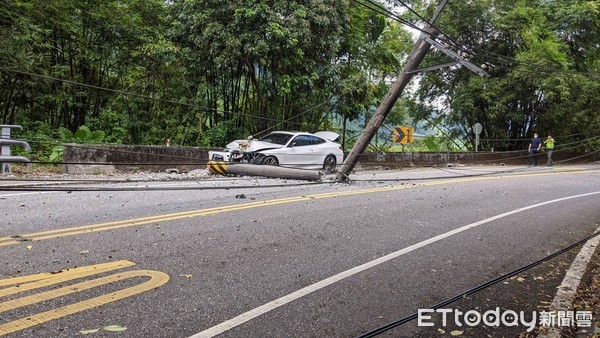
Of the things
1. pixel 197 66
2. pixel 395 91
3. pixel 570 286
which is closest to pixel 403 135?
pixel 395 91

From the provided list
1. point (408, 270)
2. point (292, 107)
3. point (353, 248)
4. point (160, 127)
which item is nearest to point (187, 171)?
point (160, 127)

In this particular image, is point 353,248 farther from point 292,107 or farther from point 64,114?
point 64,114

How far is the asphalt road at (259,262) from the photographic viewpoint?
3.08 m

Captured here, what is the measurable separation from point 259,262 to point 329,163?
11.0m

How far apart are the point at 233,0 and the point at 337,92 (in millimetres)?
5291

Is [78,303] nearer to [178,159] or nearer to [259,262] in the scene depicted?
[259,262]

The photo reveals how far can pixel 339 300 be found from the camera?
3.51 metres

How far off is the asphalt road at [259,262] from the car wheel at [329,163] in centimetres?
643

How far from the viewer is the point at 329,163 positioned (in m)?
15.2

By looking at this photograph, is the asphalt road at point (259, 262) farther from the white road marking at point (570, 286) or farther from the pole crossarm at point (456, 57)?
the pole crossarm at point (456, 57)

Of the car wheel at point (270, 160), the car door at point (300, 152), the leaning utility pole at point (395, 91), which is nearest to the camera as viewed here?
the leaning utility pole at point (395, 91)

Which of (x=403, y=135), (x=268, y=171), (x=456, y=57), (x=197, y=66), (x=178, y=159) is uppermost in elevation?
(x=197, y=66)

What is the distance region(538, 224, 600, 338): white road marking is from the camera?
316 centimetres
